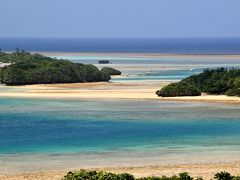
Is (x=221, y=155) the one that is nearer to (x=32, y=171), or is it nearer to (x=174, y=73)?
(x=32, y=171)

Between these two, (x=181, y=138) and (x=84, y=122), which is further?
(x=84, y=122)

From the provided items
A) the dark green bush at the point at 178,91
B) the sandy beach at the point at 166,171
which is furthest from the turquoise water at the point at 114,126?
the sandy beach at the point at 166,171

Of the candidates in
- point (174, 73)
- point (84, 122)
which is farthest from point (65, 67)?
point (84, 122)

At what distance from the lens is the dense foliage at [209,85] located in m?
55.7

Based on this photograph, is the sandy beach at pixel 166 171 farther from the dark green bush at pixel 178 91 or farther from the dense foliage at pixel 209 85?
the dark green bush at pixel 178 91

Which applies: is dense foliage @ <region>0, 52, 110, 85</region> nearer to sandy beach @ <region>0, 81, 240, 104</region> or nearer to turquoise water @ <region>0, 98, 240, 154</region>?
sandy beach @ <region>0, 81, 240, 104</region>

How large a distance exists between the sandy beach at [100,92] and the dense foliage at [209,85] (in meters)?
0.89

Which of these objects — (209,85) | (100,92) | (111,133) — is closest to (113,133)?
(111,133)

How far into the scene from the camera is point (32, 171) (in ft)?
87.1

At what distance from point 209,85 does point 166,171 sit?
3289 centimetres

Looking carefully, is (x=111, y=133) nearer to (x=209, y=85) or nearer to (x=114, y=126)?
(x=114, y=126)

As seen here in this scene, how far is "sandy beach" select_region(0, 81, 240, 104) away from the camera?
53953 mm

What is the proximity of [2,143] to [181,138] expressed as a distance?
7326 mm

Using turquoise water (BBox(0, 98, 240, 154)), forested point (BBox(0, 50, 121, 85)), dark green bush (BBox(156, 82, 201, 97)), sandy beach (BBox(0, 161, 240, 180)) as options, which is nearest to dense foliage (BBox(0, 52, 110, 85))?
forested point (BBox(0, 50, 121, 85))
